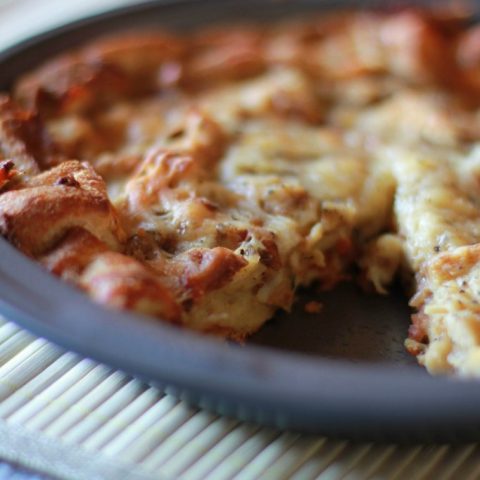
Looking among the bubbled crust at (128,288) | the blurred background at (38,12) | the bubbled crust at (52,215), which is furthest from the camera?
the blurred background at (38,12)

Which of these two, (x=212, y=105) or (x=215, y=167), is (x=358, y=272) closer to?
(x=215, y=167)

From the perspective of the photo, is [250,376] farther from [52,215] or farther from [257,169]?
[257,169]

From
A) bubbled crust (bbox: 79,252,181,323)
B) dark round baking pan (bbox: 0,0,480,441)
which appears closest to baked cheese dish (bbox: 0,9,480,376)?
bubbled crust (bbox: 79,252,181,323)

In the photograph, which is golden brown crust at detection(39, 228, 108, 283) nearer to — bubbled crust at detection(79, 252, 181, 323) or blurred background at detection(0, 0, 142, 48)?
bubbled crust at detection(79, 252, 181, 323)

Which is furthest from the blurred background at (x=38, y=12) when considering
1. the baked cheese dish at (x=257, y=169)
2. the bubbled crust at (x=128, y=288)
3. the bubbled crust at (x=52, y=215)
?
the bubbled crust at (x=128, y=288)

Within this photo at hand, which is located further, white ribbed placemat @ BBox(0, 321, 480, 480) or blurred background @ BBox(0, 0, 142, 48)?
blurred background @ BBox(0, 0, 142, 48)

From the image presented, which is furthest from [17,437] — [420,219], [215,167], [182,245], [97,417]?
[420,219]

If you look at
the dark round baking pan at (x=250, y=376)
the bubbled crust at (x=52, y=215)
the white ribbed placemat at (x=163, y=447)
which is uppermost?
the bubbled crust at (x=52, y=215)

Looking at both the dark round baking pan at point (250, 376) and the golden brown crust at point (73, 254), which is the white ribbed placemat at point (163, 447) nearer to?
the dark round baking pan at point (250, 376)

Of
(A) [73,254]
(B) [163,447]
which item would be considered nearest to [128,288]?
(A) [73,254]
